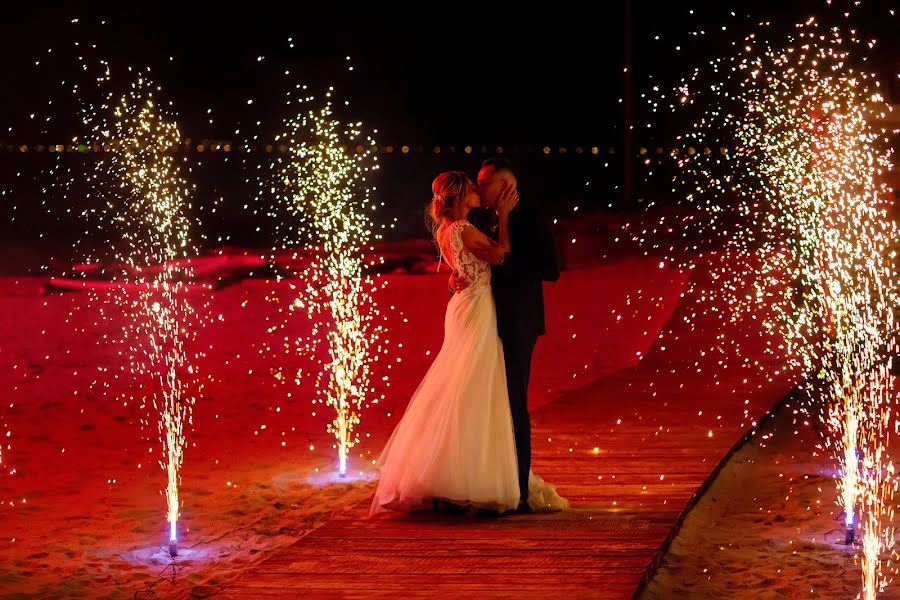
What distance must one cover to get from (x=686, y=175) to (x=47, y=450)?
31.5 m

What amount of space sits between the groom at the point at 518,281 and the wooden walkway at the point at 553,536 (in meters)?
0.44

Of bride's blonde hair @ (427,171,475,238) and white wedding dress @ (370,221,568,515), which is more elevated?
bride's blonde hair @ (427,171,475,238)

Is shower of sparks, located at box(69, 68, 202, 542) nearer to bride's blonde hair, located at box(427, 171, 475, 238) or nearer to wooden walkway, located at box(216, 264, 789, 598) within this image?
wooden walkway, located at box(216, 264, 789, 598)

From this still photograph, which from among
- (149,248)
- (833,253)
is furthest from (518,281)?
(149,248)

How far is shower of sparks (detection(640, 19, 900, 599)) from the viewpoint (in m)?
7.25

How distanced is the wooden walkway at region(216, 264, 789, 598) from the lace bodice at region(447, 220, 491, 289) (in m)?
1.05

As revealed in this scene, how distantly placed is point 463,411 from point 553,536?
0.67m

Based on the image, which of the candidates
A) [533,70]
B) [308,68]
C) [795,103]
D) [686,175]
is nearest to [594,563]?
[795,103]

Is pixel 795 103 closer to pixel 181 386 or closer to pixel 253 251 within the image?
pixel 181 386

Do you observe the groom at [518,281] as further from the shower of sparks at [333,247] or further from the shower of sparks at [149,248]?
the shower of sparks at [333,247]

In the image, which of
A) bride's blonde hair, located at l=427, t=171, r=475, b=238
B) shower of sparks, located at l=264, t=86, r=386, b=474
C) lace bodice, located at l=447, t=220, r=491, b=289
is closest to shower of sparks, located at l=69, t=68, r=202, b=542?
shower of sparks, located at l=264, t=86, r=386, b=474

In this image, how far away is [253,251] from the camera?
22.9 meters

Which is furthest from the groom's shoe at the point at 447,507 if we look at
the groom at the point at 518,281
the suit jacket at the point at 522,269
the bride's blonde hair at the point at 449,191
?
the bride's blonde hair at the point at 449,191

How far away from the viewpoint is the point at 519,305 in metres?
5.27
